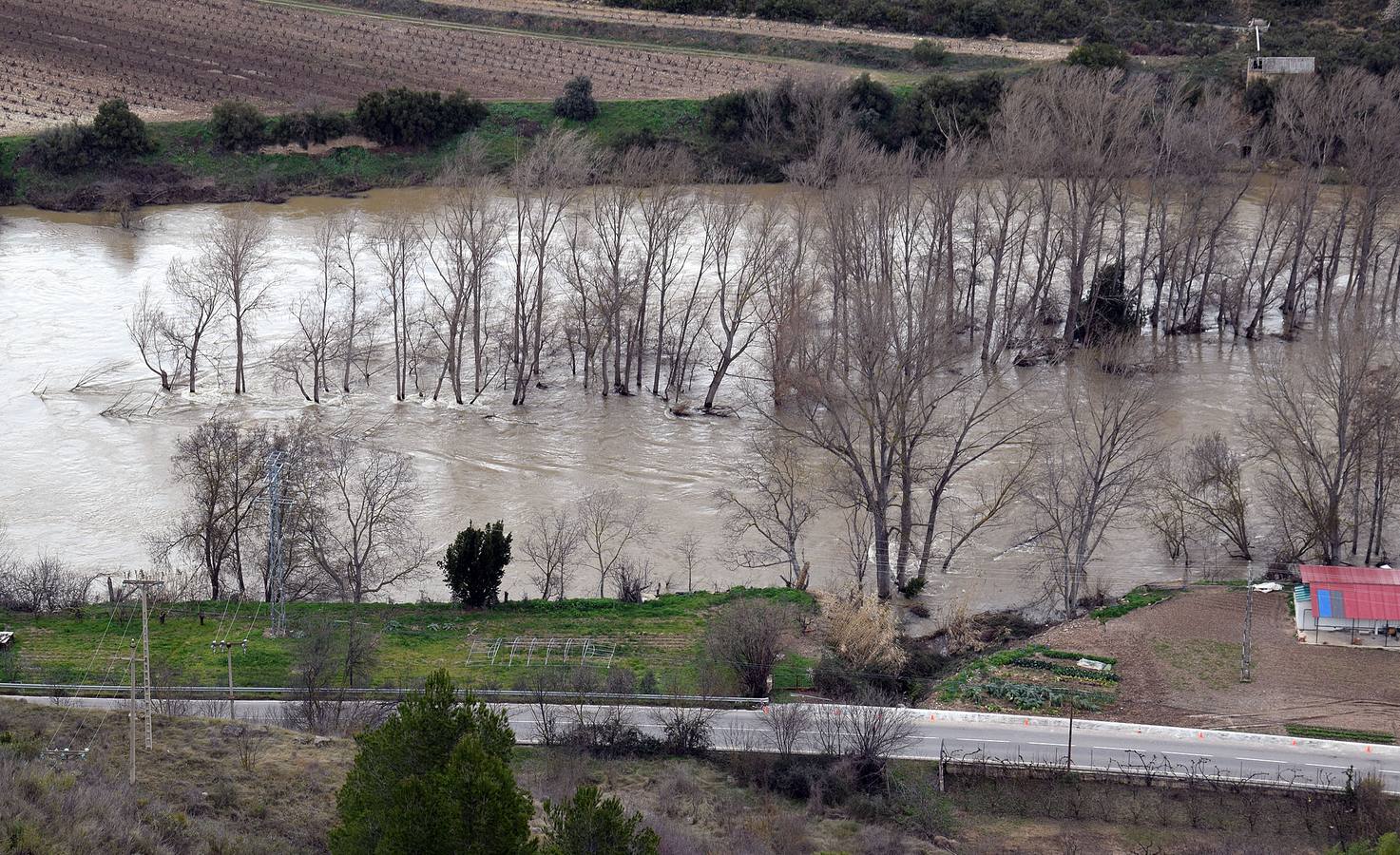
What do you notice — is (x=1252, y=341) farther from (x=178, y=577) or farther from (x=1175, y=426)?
(x=178, y=577)

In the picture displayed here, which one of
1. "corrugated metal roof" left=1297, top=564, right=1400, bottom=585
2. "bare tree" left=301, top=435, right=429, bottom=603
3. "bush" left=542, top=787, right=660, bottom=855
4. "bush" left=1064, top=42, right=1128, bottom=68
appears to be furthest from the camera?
"bush" left=1064, top=42, right=1128, bottom=68

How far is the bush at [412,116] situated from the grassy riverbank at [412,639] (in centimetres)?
3563

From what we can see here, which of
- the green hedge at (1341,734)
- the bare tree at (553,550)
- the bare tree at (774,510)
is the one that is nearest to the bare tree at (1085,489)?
the bare tree at (774,510)

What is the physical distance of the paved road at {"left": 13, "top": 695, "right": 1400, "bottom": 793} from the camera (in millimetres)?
24531

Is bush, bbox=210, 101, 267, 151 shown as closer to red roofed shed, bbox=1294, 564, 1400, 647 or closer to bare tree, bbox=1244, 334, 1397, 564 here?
bare tree, bbox=1244, 334, 1397, 564

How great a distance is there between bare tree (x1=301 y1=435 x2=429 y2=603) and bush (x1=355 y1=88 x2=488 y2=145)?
29585mm

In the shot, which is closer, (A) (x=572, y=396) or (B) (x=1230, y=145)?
(A) (x=572, y=396)

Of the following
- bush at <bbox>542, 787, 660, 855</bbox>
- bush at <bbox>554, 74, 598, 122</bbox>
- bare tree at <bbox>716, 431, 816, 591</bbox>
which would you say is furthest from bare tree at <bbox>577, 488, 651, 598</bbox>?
bush at <bbox>554, 74, 598, 122</bbox>

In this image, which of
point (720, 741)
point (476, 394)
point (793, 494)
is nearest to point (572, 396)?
point (476, 394)

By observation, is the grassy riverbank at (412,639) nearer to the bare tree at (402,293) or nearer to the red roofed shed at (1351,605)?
the red roofed shed at (1351,605)

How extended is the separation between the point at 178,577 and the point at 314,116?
34465 millimetres

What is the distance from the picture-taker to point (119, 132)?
198ft

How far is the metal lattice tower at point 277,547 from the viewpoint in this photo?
95.2ft

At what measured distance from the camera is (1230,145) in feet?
173
